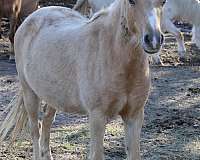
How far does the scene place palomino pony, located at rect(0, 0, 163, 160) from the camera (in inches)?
127

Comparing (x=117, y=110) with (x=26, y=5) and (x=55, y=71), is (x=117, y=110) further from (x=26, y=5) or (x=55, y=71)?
(x=26, y=5)

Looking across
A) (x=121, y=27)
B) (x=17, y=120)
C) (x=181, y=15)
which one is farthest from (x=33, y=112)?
(x=181, y=15)

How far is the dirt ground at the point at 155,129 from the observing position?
186 inches

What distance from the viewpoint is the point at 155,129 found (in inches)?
213

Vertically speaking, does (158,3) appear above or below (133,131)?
above

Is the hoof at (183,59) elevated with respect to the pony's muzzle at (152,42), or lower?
lower

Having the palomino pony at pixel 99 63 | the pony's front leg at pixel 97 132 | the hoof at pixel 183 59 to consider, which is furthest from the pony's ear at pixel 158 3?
the hoof at pixel 183 59

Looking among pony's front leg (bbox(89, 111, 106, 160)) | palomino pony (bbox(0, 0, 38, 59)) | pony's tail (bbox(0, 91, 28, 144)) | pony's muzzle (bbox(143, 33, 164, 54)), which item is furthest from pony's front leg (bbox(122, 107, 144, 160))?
palomino pony (bbox(0, 0, 38, 59))

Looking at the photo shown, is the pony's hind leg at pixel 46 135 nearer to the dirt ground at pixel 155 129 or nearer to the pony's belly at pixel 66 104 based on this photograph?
the dirt ground at pixel 155 129

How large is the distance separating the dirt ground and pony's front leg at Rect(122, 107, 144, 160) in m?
0.87

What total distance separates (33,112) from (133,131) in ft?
3.50

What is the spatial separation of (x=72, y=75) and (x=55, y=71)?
208 millimetres

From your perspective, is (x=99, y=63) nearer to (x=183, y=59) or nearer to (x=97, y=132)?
(x=97, y=132)

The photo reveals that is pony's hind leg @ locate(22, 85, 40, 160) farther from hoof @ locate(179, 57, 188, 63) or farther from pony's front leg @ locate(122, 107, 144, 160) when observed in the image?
hoof @ locate(179, 57, 188, 63)
